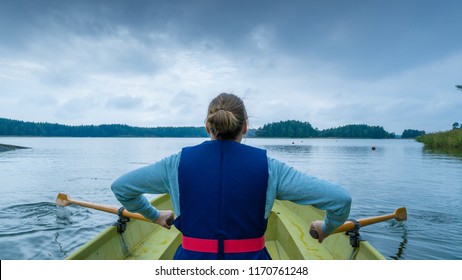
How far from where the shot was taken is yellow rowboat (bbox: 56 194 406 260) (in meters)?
3.81

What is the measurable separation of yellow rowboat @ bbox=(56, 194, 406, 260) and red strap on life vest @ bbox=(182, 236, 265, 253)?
1.84m

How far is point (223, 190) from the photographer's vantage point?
1885mm

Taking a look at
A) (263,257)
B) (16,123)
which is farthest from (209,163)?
(16,123)

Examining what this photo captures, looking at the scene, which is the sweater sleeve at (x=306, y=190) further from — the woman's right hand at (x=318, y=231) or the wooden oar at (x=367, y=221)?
the wooden oar at (x=367, y=221)

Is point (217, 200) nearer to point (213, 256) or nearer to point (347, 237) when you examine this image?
point (213, 256)

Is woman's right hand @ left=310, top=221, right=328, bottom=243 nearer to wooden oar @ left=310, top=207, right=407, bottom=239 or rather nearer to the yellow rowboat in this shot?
wooden oar @ left=310, top=207, right=407, bottom=239

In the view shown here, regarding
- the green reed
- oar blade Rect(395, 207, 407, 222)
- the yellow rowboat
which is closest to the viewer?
the yellow rowboat

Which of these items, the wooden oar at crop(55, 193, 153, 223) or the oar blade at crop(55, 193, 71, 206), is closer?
the wooden oar at crop(55, 193, 153, 223)

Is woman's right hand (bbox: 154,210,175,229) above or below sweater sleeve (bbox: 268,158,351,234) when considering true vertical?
below

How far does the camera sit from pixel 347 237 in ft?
13.9

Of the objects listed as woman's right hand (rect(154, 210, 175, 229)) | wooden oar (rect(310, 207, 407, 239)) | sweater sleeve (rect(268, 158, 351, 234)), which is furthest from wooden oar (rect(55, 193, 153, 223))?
sweater sleeve (rect(268, 158, 351, 234))

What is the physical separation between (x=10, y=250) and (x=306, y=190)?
7231mm
